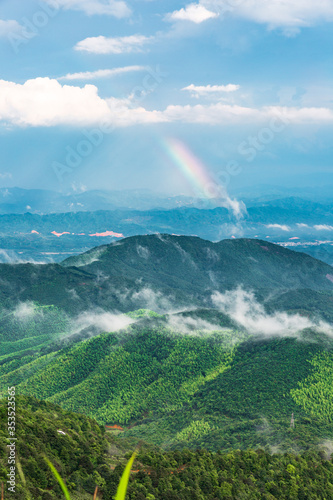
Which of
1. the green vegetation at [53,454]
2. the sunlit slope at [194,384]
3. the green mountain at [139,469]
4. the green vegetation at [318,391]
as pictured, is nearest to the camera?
the green vegetation at [53,454]

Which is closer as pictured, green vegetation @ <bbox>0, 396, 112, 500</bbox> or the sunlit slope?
green vegetation @ <bbox>0, 396, 112, 500</bbox>

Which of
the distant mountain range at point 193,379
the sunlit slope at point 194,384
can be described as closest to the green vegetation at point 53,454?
the distant mountain range at point 193,379

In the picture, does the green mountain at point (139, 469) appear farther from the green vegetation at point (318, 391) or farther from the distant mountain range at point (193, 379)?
the green vegetation at point (318, 391)

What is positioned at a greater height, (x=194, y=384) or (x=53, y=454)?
(x=194, y=384)

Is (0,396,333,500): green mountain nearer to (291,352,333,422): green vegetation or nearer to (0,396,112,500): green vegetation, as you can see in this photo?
(0,396,112,500): green vegetation

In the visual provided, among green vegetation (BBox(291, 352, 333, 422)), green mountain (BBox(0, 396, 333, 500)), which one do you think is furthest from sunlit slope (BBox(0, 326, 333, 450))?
green mountain (BBox(0, 396, 333, 500))

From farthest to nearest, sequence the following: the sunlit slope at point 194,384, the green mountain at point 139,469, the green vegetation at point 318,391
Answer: the green vegetation at point 318,391 < the sunlit slope at point 194,384 < the green mountain at point 139,469

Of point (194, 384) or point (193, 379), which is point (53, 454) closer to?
point (194, 384)

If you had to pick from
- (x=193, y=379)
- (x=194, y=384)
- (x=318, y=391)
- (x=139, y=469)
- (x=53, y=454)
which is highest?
(x=193, y=379)

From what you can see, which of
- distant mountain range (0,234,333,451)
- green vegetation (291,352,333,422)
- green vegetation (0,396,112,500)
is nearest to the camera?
green vegetation (0,396,112,500)

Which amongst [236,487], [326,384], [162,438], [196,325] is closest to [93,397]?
[162,438]

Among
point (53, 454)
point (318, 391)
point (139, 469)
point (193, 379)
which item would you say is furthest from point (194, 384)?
point (53, 454)

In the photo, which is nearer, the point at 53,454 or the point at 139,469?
the point at 53,454
